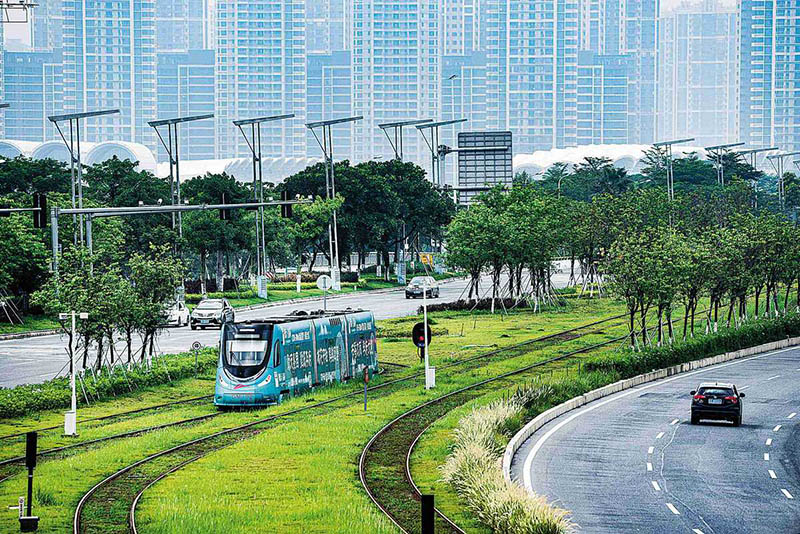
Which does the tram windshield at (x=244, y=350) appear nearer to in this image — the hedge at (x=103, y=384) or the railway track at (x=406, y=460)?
the railway track at (x=406, y=460)

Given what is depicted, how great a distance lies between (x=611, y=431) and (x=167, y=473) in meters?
15.1

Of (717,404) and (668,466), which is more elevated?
(717,404)

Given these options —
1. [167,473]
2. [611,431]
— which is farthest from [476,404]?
[167,473]

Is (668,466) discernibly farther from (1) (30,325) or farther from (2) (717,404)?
(1) (30,325)

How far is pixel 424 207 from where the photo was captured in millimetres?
115125

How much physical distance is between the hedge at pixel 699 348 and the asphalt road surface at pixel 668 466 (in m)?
2.53

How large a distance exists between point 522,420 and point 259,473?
38.3 ft

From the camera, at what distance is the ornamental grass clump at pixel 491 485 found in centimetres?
2120

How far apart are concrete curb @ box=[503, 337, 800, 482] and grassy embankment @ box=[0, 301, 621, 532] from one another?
4.01m

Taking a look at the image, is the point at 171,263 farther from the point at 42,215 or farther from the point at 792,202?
the point at 792,202

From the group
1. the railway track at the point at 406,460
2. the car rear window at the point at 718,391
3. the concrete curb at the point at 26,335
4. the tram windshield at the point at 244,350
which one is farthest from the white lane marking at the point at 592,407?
the concrete curb at the point at 26,335

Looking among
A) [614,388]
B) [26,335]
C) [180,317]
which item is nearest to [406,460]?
[614,388]

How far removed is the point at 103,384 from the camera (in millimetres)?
42000

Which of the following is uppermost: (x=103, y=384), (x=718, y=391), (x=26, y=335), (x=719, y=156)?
(x=719, y=156)
